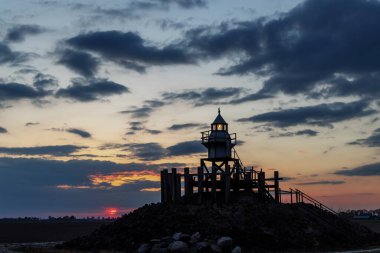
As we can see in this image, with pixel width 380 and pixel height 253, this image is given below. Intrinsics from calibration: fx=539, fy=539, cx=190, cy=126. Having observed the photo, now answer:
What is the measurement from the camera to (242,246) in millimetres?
41719

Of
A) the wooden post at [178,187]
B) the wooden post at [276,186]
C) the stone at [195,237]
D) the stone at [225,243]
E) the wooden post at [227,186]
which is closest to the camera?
the stone at [225,243]

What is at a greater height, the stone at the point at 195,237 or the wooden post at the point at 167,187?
the wooden post at the point at 167,187

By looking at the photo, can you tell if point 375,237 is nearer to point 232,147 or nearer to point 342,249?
point 342,249

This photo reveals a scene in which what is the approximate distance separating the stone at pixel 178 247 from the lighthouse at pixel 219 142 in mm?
15235

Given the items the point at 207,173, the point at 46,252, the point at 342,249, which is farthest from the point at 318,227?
the point at 46,252

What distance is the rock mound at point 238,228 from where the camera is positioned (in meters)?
43.2

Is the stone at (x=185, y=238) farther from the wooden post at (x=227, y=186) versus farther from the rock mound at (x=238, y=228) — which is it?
the wooden post at (x=227, y=186)

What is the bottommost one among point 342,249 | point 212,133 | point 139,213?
point 342,249

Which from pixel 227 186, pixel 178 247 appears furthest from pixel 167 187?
pixel 178 247

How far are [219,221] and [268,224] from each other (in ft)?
14.0

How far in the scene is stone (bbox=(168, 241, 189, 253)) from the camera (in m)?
39.5

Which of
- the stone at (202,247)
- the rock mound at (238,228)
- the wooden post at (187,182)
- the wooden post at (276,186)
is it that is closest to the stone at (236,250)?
the stone at (202,247)

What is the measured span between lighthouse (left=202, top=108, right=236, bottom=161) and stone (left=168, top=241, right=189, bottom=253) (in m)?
15.2

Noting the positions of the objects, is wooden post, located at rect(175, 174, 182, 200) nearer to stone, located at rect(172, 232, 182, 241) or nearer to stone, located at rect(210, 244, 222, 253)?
stone, located at rect(172, 232, 182, 241)
